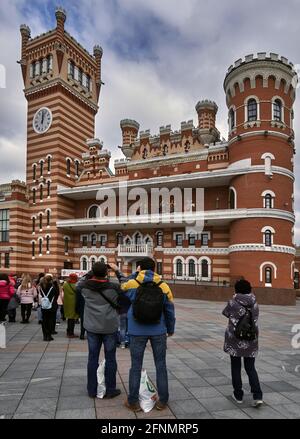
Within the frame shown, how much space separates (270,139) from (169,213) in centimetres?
951

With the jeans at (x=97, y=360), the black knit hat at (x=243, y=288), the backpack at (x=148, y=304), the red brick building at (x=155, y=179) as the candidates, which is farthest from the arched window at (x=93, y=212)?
the backpack at (x=148, y=304)

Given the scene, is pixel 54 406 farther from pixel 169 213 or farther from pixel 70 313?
pixel 169 213

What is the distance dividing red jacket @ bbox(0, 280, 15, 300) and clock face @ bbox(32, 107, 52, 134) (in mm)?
26661

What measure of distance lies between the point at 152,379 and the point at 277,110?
24.0m

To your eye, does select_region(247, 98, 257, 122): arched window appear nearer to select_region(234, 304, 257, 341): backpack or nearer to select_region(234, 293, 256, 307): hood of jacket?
select_region(234, 293, 256, 307): hood of jacket

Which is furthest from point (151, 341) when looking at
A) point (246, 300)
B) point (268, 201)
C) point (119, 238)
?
point (119, 238)

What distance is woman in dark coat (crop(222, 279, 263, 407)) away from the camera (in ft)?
15.6

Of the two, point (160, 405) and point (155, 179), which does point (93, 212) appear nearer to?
point (155, 179)

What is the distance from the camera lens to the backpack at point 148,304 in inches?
172

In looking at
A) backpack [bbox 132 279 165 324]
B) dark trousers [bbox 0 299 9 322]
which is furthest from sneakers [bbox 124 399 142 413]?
dark trousers [bbox 0 299 9 322]

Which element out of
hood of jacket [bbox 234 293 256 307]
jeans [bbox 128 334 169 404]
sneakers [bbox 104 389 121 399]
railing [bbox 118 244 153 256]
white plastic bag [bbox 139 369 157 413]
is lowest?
sneakers [bbox 104 389 121 399]

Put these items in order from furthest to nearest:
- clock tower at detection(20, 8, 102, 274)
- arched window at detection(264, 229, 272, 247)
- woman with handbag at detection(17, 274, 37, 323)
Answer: clock tower at detection(20, 8, 102, 274) < arched window at detection(264, 229, 272, 247) < woman with handbag at detection(17, 274, 37, 323)

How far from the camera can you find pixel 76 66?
3575 centimetres
